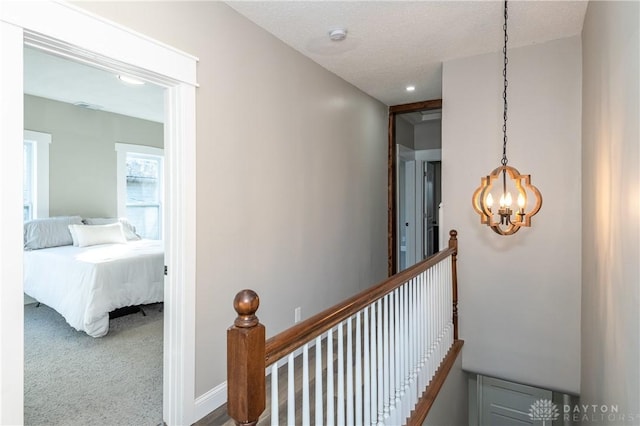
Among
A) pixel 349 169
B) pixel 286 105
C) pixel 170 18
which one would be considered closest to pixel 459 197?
pixel 349 169

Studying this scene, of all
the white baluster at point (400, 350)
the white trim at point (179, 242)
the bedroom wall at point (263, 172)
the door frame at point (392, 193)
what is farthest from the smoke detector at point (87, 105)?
the white baluster at point (400, 350)

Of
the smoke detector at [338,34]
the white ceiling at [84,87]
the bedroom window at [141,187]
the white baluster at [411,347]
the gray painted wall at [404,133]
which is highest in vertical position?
the white ceiling at [84,87]

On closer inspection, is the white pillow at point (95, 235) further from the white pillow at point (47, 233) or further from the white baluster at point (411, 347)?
the white baluster at point (411, 347)

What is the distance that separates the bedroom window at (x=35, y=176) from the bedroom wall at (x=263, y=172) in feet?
12.8

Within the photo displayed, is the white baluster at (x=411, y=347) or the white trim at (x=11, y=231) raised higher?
the white trim at (x=11, y=231)

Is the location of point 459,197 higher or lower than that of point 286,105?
lower

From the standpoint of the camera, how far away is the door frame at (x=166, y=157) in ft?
4.70

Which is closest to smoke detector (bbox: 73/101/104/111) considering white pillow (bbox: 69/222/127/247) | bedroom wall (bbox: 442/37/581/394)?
white pillow (bbox: 69/222/127/247)

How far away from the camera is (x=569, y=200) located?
299 centimetres

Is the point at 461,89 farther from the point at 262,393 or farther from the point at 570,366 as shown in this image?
the point at 262,393

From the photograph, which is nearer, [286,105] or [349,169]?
[286,105]

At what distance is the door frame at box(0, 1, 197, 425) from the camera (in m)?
1.43

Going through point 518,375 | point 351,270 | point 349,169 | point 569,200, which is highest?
point 349,169

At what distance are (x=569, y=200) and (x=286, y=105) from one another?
2.42m
